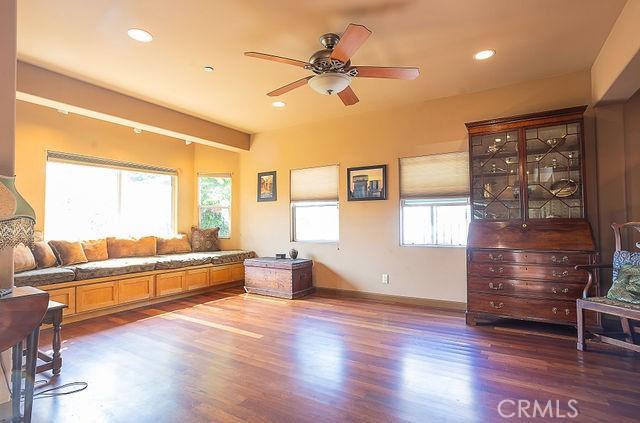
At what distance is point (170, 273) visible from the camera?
4.86 m

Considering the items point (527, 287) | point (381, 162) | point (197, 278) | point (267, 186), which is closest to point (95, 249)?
point (197, 278)

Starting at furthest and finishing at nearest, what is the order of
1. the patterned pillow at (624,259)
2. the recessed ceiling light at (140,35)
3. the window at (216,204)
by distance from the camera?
the window at (216,204), the patterned pillow at (624,259), the recessed ceiling light at (140,35)

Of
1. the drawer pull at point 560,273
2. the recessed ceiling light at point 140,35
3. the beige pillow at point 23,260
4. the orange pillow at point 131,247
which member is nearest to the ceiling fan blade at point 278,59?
the recessed ceiling light at point 140,35

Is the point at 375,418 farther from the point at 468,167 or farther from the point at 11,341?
the point at 468,167

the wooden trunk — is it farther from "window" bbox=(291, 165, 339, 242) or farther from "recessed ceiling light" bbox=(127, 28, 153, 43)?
"recessed ceiling light" bbox=(127, 28, 153, 43)

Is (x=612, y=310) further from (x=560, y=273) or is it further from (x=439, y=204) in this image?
(x=439, y=204)

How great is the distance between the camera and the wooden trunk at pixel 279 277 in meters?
4.95

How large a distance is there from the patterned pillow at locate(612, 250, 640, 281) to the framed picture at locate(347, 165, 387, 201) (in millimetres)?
2565

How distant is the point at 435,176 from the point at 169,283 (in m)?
4.07

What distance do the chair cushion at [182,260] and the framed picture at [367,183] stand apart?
8.30 feet

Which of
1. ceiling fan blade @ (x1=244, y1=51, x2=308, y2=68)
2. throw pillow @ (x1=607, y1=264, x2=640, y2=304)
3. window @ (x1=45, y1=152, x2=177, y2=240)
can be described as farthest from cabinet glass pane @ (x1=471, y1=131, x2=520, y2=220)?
window @ (x1=45, y1=152, x2=177, y2=240)

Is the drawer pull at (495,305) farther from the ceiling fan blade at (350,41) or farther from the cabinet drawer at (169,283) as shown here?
the cabinet drawer at (169,283)

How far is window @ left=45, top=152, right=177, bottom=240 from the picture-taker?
15.3 ft

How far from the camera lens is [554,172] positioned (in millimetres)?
3562
